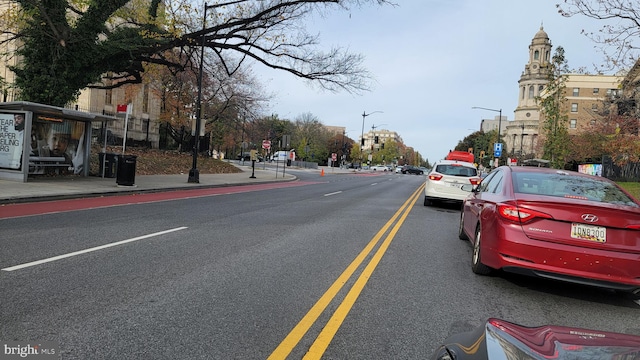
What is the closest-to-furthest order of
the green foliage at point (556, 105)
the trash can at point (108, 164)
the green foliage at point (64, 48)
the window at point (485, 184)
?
the window at point (485, 184)
the green foliage at point (64, 48)
the trash can at point (108, 164)
the green foliage at point (556, 105)

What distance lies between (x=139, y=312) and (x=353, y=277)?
2.60 meters

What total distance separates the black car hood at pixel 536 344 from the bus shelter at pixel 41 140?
631 inches

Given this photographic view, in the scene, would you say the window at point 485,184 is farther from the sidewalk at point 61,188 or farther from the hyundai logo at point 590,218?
the sidewalk at point 61,188

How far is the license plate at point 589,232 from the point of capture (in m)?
4.79

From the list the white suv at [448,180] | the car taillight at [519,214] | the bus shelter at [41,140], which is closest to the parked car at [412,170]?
the white suv at [448,180]

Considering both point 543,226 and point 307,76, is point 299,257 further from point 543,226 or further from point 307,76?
point 307,76

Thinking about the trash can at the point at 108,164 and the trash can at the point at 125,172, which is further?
the trash can at the point at 108,164

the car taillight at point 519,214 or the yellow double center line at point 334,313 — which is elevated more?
the car taillight at point 519,214

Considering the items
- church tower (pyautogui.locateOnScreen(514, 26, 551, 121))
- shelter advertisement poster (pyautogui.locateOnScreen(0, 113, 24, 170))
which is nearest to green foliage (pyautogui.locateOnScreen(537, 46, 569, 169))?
shelter advertisement poster (pyautogui.locateOnScreen(0, 113, 24, 170))

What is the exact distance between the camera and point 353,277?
18.3ft

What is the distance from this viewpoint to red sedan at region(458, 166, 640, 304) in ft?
15.5

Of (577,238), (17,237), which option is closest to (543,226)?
(577,238)

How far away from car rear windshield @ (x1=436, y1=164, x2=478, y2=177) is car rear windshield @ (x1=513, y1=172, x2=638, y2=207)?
343 inches

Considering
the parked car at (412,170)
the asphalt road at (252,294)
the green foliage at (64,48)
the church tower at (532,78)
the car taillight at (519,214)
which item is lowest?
the asphalt road at (252,294)
